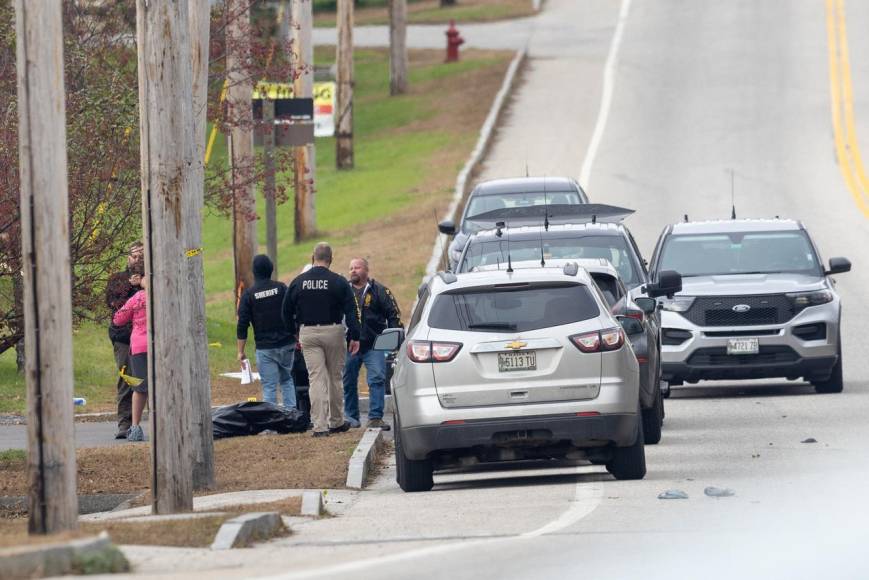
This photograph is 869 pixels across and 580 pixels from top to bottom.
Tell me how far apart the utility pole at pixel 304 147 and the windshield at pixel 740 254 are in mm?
8868

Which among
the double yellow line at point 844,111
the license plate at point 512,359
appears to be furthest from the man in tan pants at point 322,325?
the double yellow line at point 844,111

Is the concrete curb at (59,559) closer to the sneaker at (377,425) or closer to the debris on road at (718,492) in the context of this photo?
the debris on road at (718,492)

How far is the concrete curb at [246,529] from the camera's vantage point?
416 inches

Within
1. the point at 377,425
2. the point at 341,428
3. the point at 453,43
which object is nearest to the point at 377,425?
the point at 377,425

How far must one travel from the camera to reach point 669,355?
19656 millimetres

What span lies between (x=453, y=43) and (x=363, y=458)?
139 feet

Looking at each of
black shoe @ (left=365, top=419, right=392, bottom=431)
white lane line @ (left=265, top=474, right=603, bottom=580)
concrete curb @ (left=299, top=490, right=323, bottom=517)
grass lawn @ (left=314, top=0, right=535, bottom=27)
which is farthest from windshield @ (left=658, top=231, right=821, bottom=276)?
grass lawn @ (left=314, top=0, right=535, bottom=27)

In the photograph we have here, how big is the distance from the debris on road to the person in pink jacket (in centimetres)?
683

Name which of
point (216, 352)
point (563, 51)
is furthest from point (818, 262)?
point (563, 51)

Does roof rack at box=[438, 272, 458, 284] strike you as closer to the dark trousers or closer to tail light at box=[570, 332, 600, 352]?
tail light at box=[570, 332, 600, 352]

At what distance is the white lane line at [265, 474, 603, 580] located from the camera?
9.50 metres

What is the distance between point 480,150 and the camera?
135 ft

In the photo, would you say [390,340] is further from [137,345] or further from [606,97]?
[606,97]

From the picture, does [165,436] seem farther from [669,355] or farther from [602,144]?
[602,144]
